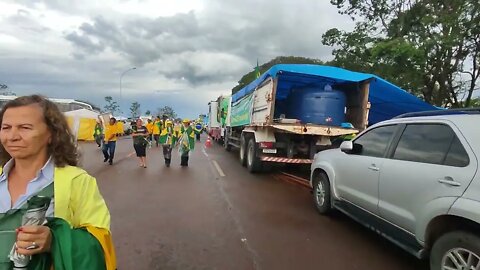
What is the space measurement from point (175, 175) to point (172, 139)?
113 inches

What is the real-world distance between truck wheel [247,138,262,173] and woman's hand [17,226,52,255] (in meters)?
9.81

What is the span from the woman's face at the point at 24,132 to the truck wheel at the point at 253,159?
9.40 metres

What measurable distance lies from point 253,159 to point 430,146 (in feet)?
25.3

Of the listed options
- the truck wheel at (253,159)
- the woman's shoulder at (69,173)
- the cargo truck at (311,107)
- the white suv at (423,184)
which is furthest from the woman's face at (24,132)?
the truck wheel at (253,159)

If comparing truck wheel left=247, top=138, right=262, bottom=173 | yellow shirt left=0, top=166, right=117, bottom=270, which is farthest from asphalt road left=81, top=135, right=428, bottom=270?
yellow shirt left=0, top=166, right=117, bottom=270

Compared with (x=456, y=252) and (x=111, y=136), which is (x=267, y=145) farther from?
(x=456, y=252)

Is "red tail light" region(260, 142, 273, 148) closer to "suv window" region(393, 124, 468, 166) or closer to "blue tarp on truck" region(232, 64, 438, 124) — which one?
"blue tarp on truck" region(232, 64, 438, 124)

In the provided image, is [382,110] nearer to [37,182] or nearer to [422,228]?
[422,228]

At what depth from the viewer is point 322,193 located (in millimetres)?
6625

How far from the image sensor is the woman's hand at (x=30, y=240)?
143 cm

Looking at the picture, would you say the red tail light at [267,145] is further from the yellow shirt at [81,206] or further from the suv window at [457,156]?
the yellow shirt at [81,206]

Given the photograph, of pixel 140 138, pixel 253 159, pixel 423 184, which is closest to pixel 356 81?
pixel 253 159

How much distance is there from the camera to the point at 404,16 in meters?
18.5

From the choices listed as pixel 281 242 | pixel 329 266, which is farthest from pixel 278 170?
pixel 329 266
